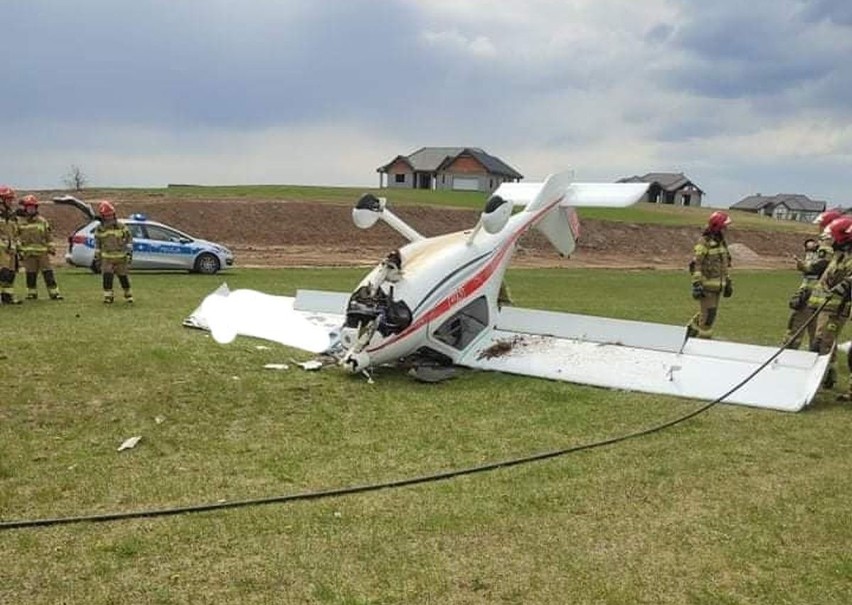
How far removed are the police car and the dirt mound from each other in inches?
239

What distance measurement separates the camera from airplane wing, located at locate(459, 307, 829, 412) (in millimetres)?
8602

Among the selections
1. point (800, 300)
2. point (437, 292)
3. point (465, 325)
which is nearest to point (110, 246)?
point (465, 325)

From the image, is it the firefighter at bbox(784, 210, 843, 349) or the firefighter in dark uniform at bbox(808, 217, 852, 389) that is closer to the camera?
the firefighter in dark uniform at bbox(808, 217, 852, 389)

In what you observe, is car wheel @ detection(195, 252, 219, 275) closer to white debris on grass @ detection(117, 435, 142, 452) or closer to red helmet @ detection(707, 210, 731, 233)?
red helmet @ detection(707, 210, 731, 233)

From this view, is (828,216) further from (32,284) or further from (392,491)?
(32,284)

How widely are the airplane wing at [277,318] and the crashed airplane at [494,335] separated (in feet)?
0.11

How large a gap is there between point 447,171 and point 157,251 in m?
75.5

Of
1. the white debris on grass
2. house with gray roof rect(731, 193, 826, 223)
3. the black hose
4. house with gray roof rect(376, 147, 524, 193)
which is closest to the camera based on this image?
the black hose

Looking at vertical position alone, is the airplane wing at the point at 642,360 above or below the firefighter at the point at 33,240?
below

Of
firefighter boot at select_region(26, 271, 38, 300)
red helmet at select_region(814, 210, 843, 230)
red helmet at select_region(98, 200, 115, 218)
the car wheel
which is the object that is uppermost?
red helmet at select_region(814, 210, 843, 230)

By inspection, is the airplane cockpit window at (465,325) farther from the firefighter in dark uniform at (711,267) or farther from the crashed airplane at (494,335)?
the firefighter in dark uniform at (711,267)

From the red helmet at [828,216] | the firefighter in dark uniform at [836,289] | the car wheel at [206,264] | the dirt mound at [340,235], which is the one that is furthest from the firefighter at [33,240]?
the dirt mound at [340,235]

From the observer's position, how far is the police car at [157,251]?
23.1 meters

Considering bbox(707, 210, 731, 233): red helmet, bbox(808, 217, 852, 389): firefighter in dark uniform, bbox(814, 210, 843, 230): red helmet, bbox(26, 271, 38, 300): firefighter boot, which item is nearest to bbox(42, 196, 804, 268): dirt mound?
bbox(26, 271, 38, 300): firefighter boot
